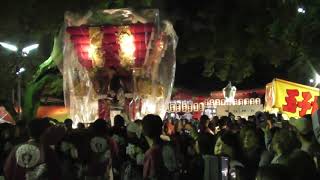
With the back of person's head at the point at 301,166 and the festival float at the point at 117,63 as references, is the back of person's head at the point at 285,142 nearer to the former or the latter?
the back of person's head at the point at 301,166

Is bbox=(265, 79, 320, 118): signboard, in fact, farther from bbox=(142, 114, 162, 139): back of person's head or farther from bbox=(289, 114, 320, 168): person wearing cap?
bbox=(142, 114, 162, 139): back of person's head

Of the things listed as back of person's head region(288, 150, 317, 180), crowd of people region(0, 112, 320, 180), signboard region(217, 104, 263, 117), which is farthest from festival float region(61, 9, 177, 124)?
back of person's head region(288, 150, 317, 180)

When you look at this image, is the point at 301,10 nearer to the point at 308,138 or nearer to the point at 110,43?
the point at 110,43

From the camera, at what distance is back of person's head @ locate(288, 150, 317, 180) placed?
15.5ft

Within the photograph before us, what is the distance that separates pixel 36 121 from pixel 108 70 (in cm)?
1095

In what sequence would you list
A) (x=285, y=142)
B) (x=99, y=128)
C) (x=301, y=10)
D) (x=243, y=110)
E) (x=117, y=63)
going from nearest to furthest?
(x=285, y=142) → (x=99, y=128) → (x=117, y=63) → (x=301, y=10) → (x=243, y=110)

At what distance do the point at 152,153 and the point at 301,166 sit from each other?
233 centimetres

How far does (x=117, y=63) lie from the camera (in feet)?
53.9

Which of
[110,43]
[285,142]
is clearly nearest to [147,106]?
[110,43]

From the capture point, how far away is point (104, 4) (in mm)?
18750

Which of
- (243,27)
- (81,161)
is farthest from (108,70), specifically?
(81,161)

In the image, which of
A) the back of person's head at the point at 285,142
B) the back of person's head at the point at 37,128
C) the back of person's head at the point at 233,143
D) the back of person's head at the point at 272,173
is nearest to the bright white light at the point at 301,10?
the back of person's head at the point at 233,143

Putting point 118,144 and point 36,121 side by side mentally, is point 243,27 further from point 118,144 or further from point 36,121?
point 36,121

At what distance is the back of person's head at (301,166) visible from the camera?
185 inches
